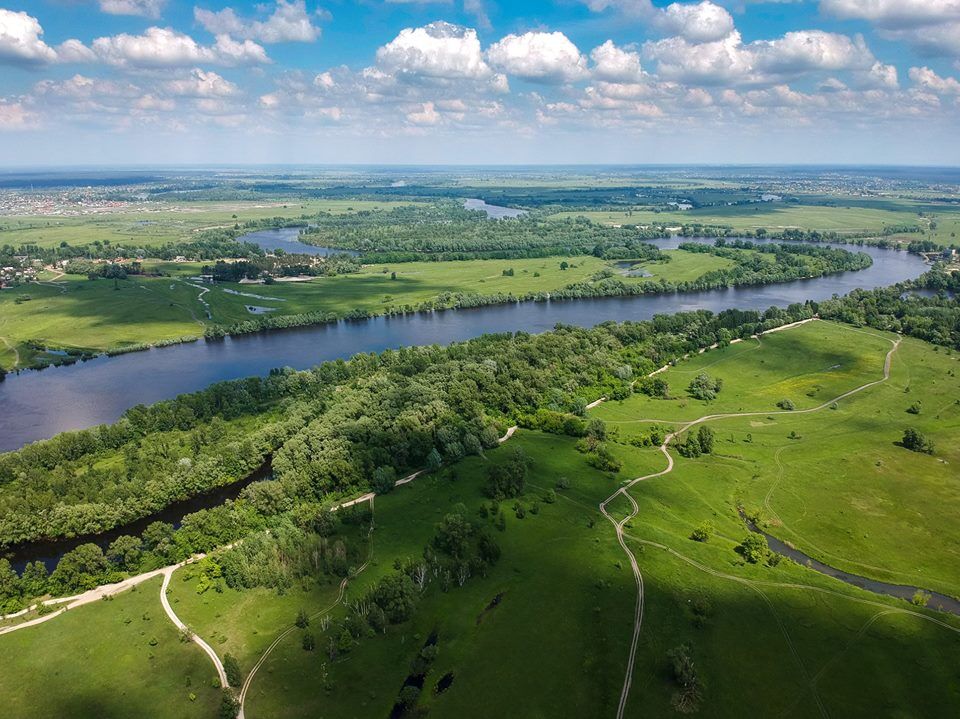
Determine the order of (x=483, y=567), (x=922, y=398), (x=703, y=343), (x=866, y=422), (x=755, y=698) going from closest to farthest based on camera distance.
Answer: (x=755, y=698), (x=483, y=567), (x=866, y=422), (x=922, y=398), (x=703, y=343)

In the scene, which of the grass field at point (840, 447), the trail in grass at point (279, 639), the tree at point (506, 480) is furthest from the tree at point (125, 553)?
the grass field at point (840, 447)

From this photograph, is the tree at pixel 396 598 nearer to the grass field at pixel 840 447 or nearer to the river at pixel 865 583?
the river at pixel 865 583

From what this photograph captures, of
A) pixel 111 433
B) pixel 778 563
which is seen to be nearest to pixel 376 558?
pixel 778 563

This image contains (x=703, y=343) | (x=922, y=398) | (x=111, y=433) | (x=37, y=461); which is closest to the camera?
(x=37, y=461)

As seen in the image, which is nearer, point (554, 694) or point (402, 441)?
point (554, 694)

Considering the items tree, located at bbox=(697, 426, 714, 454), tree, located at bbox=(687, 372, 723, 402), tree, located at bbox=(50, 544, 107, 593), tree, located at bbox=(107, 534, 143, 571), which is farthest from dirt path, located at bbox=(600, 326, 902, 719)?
tree, located at bbox=(50, 544, 107, 593)

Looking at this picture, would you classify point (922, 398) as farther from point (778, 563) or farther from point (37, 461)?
point (37, 461)

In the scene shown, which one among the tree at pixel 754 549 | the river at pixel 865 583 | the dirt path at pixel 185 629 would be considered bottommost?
the river at pixel 865 583
